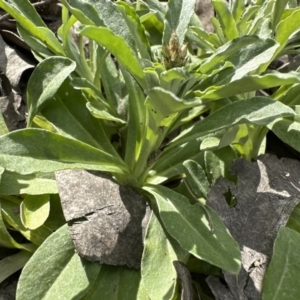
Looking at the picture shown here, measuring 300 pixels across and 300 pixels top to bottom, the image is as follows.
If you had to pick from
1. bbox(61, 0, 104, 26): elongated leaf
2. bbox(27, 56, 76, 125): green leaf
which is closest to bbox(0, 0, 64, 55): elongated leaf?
bbox(27, 56, 76, 125): green leaf

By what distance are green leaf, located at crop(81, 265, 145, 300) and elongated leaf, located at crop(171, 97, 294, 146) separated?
571 millimetres

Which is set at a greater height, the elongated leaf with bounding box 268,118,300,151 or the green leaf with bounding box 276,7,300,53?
the green leaf with bounding box 276,7,300,53

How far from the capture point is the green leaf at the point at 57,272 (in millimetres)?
1558

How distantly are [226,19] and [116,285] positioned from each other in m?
1.24

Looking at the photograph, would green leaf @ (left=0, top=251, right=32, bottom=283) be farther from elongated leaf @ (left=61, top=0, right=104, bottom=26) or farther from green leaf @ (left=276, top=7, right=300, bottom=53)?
green leaf @ (left=276, top=7, right=300, bottom=53)

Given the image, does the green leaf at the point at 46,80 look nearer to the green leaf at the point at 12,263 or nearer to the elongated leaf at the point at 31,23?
the elongated leaf at the point at 31,23

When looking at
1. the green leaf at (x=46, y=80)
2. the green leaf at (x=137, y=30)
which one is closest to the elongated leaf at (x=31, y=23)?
the green leaf at (x=46, y=80)

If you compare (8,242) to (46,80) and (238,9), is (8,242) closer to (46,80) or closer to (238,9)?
(46,80)

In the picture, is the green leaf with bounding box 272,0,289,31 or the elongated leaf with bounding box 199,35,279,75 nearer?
the elongated leaf with bounding box 199,35,279,75

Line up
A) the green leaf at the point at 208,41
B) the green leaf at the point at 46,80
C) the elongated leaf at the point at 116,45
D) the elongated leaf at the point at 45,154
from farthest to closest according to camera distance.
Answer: the green leaf at the point at 208,41 < the green leaf at the point at 46,80 < the elongated leaf at the point at 45,154 < the elongated leaf at the point at 116,45

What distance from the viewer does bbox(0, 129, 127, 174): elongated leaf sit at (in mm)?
1525

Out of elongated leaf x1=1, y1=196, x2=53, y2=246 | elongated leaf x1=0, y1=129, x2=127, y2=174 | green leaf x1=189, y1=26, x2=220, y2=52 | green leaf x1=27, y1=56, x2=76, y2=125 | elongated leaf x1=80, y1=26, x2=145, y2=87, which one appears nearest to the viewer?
elongated leaf x1=80, y1=26, x2=145, y2=87

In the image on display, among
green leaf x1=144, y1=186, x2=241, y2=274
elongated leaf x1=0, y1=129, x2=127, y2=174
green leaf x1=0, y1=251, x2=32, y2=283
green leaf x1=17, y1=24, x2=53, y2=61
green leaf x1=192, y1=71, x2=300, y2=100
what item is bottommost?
green leaf x1=0, y1=251, x2=32, y2=283

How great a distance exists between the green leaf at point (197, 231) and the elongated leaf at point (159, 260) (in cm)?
6
